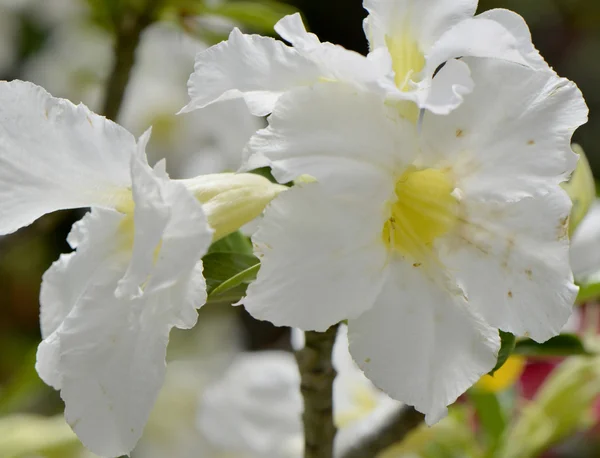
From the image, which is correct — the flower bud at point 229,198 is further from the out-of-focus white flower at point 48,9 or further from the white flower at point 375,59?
the out-of-focus white flower at point 48,9

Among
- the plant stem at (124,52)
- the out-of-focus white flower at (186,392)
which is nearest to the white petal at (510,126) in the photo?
the plant stem at (124,52)

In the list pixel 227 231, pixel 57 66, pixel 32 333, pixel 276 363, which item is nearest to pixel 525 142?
pixel 227 231

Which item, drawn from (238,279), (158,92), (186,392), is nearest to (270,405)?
(238,279)

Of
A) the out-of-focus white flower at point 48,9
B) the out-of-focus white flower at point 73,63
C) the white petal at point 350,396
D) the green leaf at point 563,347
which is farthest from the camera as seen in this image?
the out-of-focus white flower at point 48,9

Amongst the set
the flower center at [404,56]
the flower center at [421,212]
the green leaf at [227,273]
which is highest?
the flower center at [404,56]

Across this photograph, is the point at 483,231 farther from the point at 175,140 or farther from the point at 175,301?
the point at 175,140

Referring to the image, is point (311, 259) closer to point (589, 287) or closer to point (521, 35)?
point (521, 35)
